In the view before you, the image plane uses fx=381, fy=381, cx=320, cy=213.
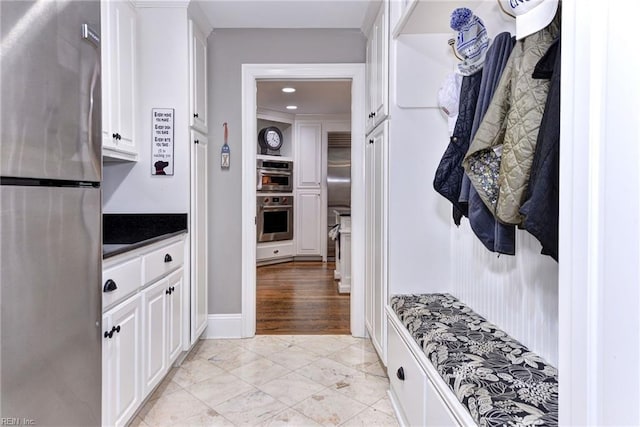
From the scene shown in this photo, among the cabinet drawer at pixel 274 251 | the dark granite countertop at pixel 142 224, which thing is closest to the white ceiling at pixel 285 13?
the dark granite countertop at pixel 142 224

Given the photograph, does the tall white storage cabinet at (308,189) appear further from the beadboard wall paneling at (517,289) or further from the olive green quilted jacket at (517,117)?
the olive green quilted jacket at (517,117)

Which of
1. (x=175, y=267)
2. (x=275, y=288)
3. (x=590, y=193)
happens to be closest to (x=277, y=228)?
(x=275, y=288)

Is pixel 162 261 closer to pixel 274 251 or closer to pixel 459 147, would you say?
pixel 459 147

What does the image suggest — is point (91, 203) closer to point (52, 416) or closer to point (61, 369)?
point (61, 369)

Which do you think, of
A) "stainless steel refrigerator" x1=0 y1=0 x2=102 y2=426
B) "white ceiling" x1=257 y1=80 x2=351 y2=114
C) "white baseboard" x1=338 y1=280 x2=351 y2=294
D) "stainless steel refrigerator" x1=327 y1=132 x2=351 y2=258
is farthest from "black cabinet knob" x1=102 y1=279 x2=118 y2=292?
"stainless steel refrigerator" x1=327 y1=132 x2=351 y2=258

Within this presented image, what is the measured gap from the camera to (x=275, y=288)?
4668 mm

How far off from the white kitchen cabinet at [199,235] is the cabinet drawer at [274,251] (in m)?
3.09

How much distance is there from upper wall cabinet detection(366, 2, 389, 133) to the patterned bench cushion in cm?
118

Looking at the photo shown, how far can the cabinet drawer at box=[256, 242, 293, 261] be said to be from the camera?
20.1 ft

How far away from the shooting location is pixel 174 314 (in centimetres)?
233

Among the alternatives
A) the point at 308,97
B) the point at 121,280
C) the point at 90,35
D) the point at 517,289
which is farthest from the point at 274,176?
the point at 90,35

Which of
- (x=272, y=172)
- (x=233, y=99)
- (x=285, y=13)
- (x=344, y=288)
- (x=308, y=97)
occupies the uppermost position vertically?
(x=308, y=97)

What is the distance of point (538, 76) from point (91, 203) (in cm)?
132

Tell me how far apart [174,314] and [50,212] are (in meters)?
1.55
